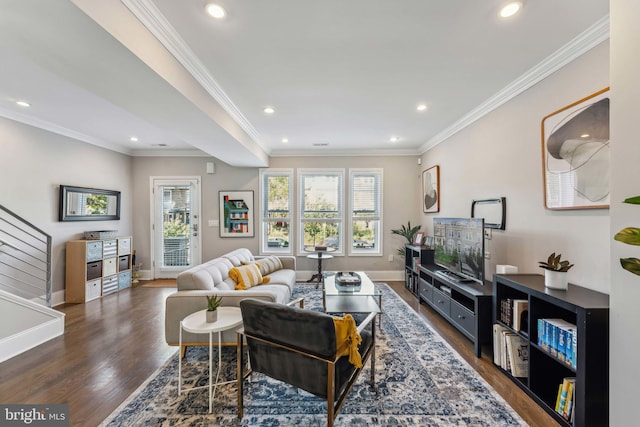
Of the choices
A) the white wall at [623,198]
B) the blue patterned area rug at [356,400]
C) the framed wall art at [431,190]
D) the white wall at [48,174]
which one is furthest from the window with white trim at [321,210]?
the white wall at [623,198]

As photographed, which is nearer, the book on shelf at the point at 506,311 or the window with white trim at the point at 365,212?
the book on shelf at the point at 506,311

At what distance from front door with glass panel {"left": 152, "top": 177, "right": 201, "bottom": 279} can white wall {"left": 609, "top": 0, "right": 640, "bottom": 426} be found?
5.66 m

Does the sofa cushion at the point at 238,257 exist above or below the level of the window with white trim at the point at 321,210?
below

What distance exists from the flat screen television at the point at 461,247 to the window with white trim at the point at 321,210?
2.14 metres

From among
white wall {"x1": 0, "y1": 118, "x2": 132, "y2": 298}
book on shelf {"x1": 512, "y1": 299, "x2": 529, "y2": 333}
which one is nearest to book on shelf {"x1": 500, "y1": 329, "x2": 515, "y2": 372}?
book on shelf {"x1": 512, "y1": 299, "x2": 529, "y2": 333}

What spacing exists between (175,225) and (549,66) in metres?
6.03

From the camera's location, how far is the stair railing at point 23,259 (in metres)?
3.30

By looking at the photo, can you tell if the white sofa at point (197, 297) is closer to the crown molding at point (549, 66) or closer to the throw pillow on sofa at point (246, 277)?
the throw pillow on sofa at point (246, 277)

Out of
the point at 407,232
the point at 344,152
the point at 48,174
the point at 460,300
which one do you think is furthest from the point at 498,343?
A: the point at 48,174

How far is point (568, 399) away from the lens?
5.34ft

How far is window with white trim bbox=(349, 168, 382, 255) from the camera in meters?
5.33

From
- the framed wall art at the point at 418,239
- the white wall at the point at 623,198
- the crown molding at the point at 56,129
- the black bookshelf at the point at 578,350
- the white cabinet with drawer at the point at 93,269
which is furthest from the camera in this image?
the framed wall art at the point at 418,239

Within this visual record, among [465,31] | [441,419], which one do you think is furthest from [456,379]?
[465,31]

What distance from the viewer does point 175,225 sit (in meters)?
5.39
